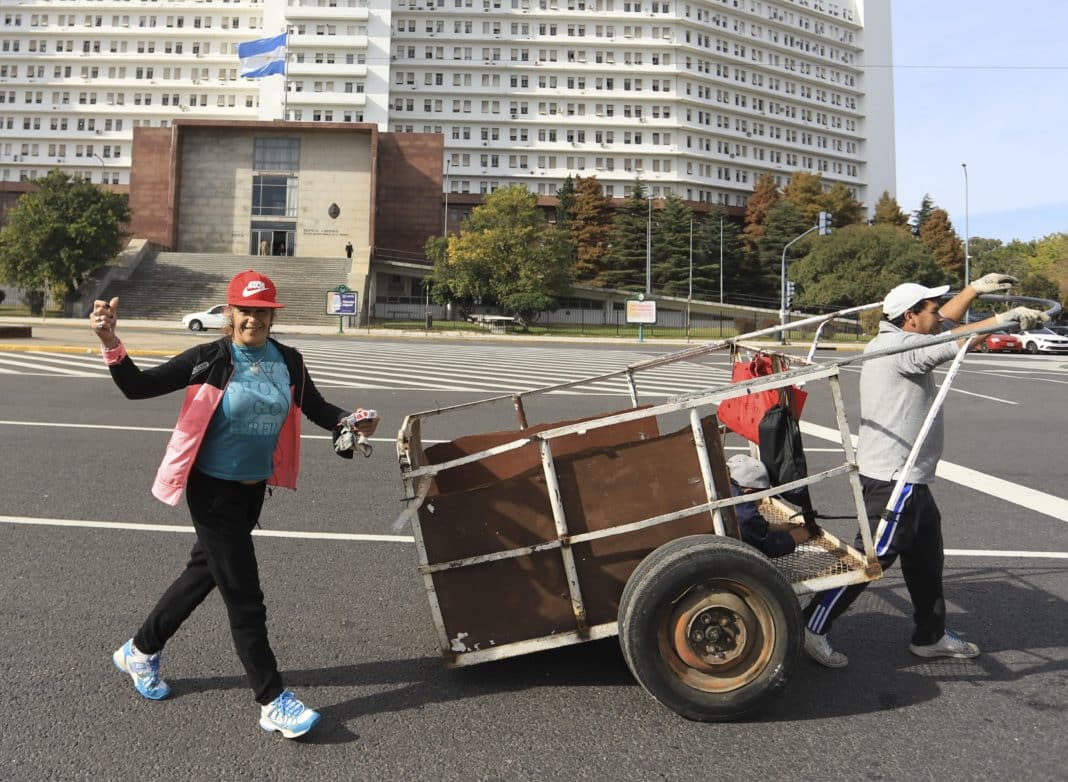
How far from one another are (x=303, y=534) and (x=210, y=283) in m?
49.9

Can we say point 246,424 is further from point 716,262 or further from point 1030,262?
point 1030,262

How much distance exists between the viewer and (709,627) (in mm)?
3041

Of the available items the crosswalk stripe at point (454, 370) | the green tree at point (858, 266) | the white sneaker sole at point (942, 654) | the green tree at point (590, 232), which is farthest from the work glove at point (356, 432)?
the green tree at point (590, 232)

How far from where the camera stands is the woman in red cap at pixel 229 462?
2.94 m

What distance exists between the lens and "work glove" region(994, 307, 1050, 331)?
10.1 feet

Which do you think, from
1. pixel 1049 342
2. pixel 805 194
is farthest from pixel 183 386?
pixel 805 194

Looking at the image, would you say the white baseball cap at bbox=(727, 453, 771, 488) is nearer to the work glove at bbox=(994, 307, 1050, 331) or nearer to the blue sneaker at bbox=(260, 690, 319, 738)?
the work glove at bbox=(994, 307, 1050, 331)

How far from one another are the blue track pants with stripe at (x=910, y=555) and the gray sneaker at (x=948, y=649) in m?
0.03

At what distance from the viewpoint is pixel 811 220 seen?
2761 inches

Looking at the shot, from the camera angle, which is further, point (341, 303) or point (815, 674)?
point (341, 303)

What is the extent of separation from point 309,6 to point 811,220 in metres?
52.8

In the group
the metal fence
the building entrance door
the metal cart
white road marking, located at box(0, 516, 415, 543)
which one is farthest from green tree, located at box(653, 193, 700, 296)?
the metal cart

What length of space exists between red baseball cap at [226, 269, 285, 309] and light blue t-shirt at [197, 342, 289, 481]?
20 cm

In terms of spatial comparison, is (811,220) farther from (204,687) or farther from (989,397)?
(204,687)
